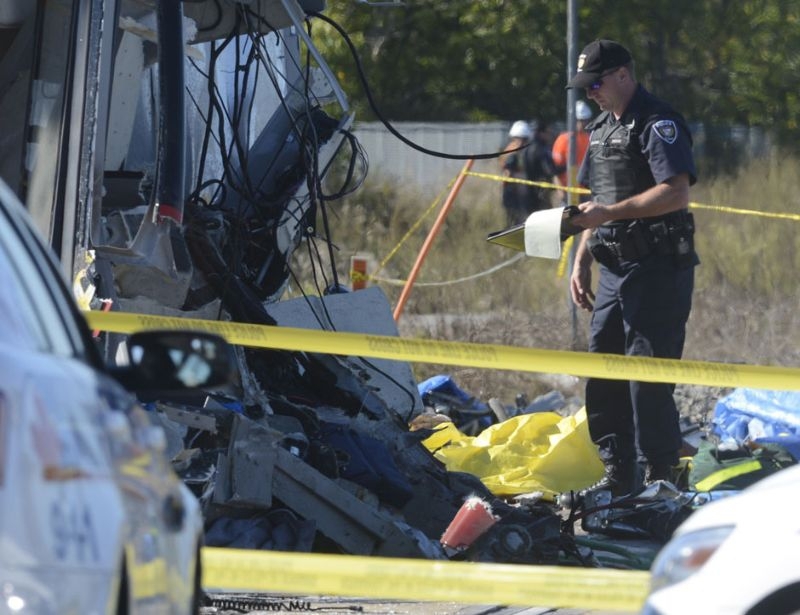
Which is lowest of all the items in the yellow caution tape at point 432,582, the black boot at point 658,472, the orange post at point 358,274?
the black boot at point 658,472

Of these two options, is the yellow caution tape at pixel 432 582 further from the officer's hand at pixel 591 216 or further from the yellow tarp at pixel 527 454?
the yellow tarp at pixel 527 454

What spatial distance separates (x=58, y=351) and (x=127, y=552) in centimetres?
41

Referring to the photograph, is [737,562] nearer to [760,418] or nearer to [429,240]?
[760,418]

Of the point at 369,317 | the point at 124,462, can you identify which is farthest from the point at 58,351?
the point at 369,317

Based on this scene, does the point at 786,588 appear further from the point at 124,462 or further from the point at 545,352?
the point at 545,352

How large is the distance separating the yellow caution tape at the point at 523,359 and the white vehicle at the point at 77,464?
228 cm

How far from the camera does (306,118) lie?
9547 mm

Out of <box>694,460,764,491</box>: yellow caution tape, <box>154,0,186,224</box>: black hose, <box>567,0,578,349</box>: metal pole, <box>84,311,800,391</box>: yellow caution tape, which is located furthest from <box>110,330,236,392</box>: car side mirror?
<box>567,0,578,349</box>: metal pole

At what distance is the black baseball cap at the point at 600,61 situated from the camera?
7.65 metres

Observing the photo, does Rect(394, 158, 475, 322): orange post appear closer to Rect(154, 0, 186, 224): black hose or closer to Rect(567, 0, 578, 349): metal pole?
Rect(567, 0, 578, 349): metal pole

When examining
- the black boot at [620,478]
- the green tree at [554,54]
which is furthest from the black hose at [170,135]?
the green tree at [554,54]

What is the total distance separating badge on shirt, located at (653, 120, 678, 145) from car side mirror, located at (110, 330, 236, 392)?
4.17 meters

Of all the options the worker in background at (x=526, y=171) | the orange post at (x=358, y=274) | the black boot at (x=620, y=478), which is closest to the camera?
the black boot at (x=620, y=478)

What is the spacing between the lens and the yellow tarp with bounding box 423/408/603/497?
28.9 feet
